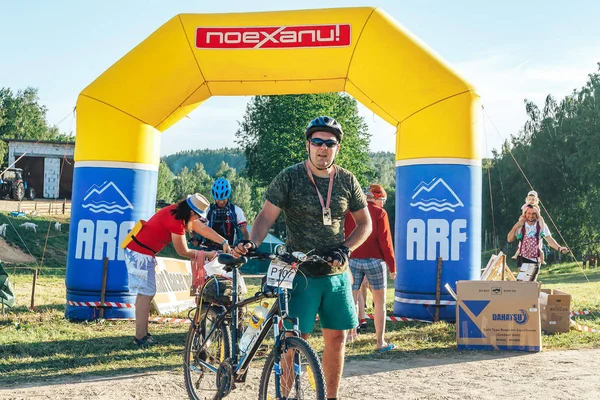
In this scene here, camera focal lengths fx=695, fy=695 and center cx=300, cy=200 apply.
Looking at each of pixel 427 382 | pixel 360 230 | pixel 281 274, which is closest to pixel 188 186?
pixel 427 382

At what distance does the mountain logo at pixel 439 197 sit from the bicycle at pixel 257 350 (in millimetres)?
5134

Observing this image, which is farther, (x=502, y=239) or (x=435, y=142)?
(x=502, y=239)

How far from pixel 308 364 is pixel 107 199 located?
6.64 meters

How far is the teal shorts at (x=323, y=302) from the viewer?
4.43m

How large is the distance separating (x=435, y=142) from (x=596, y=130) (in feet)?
116

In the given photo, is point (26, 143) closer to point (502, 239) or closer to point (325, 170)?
point (502, 239)

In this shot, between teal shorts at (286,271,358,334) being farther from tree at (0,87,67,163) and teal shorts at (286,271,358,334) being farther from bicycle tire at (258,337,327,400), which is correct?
tree at (0,87,67,163)

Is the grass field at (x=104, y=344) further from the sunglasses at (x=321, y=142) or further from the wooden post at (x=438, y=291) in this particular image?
the sunglasses at (x=321, y=142)

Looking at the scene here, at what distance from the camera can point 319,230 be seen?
4504 millimetres

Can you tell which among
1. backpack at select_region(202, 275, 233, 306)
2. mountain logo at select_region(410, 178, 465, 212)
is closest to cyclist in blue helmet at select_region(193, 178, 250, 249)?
backpack at select_region(202, 275, 233, 306)

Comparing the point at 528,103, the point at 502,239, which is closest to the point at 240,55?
the point at 528,103

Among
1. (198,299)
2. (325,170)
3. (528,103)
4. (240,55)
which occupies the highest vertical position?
(528,103)

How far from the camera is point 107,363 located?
696 cm

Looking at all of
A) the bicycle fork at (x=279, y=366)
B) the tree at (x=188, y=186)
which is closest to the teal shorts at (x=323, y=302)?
the bicycle fork at (x=279, y=366)
